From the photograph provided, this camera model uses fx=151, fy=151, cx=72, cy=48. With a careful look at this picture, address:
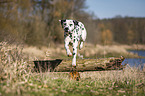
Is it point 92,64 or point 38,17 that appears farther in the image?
point 38,17

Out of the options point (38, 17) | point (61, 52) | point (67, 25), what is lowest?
point (61, 52)

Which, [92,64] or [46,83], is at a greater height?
[92,64]

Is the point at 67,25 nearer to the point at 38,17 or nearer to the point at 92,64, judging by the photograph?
the point at 92,64

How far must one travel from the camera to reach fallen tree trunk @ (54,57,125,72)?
565cm

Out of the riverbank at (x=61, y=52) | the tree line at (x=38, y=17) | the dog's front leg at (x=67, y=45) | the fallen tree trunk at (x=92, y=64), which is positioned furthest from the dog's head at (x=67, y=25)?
the tree line at (x=38, y=17)

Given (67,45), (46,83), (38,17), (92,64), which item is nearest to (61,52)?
(38,17)

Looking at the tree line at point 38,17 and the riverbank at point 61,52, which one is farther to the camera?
the tree line at point 38,17

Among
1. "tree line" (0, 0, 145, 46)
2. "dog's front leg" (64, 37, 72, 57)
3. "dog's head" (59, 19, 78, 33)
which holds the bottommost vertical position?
"dog's front leg" (64, 37, 72, 57)

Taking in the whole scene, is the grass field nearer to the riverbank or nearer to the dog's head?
the riverbank

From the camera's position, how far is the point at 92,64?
572 centimetres

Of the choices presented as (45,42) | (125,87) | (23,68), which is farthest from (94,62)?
(45,42)

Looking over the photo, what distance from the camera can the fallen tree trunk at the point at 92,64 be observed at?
5652 mm

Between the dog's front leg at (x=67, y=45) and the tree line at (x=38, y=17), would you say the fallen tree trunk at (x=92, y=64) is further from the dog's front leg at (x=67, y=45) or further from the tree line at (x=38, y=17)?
the tree line at (x=38, y=17)

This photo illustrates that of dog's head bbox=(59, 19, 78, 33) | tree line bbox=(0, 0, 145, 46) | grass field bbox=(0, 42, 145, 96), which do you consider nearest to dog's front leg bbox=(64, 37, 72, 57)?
dog's head bbox=(59, 19, 78, 33)
